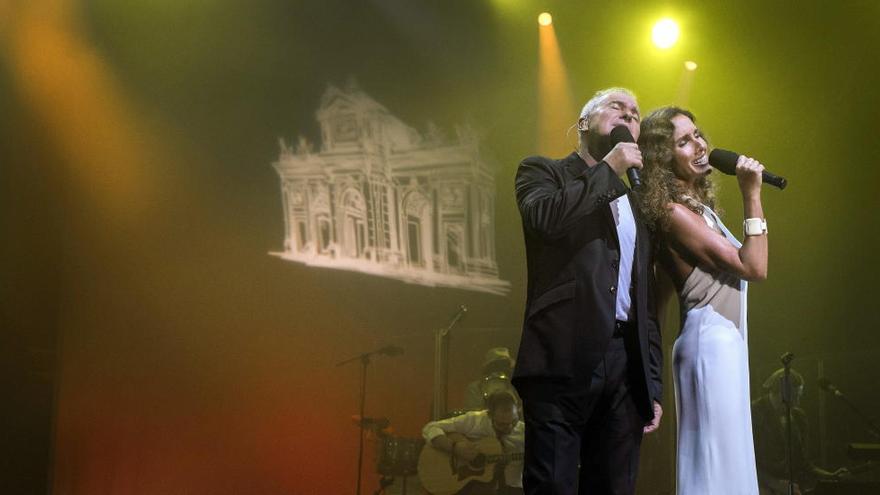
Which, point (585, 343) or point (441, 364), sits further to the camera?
point (441, 364)

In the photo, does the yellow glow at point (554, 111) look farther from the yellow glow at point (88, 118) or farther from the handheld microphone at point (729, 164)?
the handheld microphone at point (729, 164)

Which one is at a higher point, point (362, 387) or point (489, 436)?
point (362, 387)

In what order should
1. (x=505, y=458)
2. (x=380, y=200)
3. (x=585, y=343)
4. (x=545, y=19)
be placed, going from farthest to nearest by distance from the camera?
(x=545, y=19), (x=380, y=200), (x=505, y=458), (x=585, y=343)

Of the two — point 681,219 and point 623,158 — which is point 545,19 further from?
point 623,158

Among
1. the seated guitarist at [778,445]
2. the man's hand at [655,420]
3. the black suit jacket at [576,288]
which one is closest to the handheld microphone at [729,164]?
the black suit jacket at [576,288]

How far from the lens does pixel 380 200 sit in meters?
5.29

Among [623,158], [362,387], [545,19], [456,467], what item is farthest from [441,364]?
[623,158]

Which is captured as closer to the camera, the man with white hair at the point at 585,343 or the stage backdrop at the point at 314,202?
the man with white hair at the point at 585,343

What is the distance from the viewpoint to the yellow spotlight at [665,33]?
5559 millimetres

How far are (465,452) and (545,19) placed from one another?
9.73 feet

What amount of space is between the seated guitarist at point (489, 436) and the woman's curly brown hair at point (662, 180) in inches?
121

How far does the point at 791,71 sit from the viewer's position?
18.1 feet

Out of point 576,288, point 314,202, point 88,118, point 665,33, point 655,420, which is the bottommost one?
point 655,420

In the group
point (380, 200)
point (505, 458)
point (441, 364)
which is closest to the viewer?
point (505, 458)
